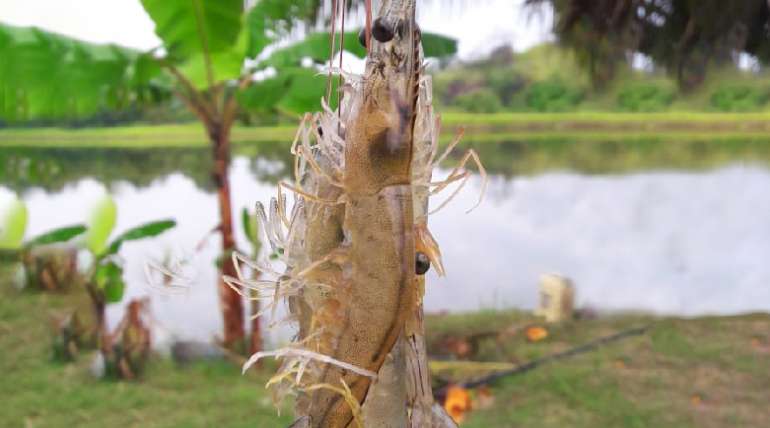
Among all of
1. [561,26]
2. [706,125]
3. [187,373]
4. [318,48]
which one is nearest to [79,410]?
[187,373]

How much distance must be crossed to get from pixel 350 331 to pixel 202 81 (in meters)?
1.31

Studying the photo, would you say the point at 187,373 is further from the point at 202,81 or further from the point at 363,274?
the point at 363,274

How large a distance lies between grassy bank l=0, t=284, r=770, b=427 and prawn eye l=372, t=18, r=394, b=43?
Result: 3.82 feet

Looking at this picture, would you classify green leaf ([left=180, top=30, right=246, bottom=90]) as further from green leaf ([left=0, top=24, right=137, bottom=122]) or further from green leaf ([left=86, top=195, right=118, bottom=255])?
green leaf ([left=86, top=195, right=118, bottom=255])

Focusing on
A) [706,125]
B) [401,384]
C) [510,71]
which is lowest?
[401,384]

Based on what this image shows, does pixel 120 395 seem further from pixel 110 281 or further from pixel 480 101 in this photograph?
pixel 480 101

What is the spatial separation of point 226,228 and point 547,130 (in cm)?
118

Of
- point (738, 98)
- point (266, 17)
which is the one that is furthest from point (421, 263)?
point (738, 98)

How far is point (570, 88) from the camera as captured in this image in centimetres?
221

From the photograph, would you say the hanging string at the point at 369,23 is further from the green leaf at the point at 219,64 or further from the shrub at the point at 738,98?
the shrub at the point at 738,98

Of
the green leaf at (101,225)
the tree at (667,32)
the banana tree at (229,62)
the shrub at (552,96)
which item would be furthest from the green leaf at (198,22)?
the shrub at (552,96)

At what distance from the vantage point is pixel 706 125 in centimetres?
221

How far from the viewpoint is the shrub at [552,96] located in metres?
2.19

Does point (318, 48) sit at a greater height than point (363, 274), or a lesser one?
greater
